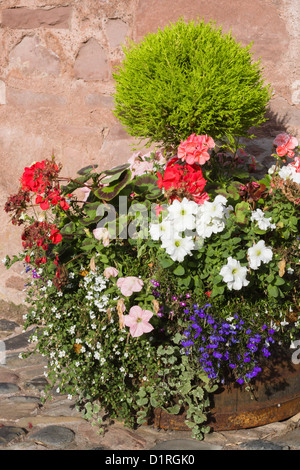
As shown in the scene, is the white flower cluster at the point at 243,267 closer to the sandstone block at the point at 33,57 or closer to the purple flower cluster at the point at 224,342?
the purple flower cluster at the point at 224,342

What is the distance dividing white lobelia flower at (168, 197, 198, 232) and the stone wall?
1.54m

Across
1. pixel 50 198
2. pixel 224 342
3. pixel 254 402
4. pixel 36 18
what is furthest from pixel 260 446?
pixel 36 18

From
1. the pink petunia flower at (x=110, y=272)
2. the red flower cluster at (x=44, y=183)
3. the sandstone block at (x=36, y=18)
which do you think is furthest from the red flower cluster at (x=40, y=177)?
the sandstone block at (x=36, y=18)

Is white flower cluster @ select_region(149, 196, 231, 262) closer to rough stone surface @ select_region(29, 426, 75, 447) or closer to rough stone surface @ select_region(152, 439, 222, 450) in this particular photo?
rough stone surface @ select_region(152, 439, 222, 450)

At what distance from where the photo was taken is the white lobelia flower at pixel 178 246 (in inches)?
82.2

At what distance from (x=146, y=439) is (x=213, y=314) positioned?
0.64m

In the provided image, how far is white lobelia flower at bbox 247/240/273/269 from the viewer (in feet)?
6.85

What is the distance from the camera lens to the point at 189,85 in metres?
2.46

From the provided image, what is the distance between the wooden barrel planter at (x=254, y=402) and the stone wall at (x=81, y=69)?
169 centimetres

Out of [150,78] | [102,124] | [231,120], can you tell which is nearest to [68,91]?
[102,124]

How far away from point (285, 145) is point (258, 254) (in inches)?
35.7

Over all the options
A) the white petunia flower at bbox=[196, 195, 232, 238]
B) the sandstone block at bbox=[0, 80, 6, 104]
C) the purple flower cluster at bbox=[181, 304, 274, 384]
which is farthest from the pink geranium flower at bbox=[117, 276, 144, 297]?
the sandstone block at bbox=[0, 80, 6, 104]

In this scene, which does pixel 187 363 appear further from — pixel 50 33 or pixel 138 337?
pixel 50 33

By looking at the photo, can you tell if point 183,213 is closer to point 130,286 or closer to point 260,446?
point 130,286
